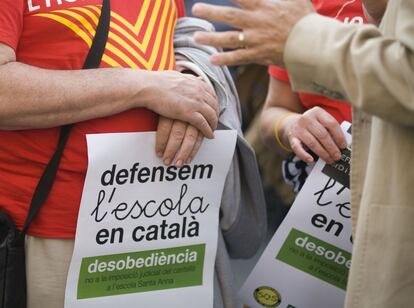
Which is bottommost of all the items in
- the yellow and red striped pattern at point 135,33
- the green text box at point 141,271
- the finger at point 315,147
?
the green text box at point 141,271

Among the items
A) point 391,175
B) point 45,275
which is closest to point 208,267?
point 45,275

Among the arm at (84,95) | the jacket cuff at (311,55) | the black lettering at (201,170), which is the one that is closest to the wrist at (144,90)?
the arm at (84,95)

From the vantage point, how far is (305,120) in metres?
2.22

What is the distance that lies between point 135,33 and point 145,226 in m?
0.50

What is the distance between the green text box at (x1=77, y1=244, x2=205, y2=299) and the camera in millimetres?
1987

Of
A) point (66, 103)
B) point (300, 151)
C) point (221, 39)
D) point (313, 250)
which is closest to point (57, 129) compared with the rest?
point (66, 103)

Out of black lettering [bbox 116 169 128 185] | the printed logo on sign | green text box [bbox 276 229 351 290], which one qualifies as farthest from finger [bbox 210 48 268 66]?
the printed logo on sign

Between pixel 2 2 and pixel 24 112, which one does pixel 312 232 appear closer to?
pixel 24 112

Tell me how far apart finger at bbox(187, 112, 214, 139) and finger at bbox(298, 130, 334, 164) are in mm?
315

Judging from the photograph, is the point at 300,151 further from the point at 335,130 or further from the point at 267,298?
the point at 267,298

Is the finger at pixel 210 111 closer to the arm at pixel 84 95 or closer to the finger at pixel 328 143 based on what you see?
the arm at pixel 84 95

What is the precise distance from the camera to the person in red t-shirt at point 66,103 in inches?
72.6

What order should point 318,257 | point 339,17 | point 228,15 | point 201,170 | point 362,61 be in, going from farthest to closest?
point 339,17, point 318,257, point 201,170, point 228,15, point 362,61

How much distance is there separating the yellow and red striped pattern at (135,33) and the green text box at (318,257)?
606 mm
